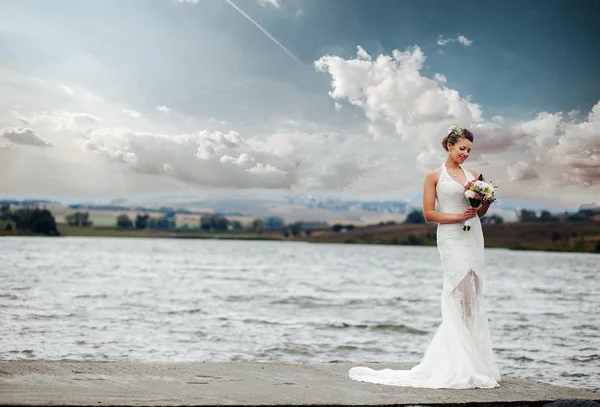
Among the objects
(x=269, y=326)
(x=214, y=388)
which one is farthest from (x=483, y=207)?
(x=269, y=326)

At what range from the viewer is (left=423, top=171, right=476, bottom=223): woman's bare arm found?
8375 mm

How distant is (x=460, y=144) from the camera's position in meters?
8.51

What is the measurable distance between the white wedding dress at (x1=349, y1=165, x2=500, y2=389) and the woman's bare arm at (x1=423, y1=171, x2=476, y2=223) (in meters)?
0.09

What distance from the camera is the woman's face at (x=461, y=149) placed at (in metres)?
8.51

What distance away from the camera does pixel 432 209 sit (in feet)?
27.9

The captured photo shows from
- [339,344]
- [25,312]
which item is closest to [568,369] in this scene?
[339,344]

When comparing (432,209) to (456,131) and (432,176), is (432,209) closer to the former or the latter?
(432,176)

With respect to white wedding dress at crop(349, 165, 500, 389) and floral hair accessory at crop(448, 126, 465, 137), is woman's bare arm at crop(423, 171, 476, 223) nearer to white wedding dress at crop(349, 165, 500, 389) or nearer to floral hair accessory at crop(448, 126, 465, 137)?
white wedding dress at crop(349, 165, 500, 389)

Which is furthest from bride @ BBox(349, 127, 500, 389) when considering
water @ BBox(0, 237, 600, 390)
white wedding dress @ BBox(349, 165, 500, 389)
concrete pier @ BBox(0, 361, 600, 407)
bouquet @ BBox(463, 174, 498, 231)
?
water @ BBox(0, 237, 600, 390)

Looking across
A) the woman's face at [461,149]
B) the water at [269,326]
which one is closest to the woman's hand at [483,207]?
the woman's face at [461,149]

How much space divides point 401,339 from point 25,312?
44.8 feet

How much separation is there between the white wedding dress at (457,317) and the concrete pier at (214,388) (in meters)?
0.35

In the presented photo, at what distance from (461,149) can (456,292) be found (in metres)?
1.72

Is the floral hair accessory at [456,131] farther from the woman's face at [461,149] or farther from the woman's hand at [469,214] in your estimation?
the woman's hand at [469,214]
